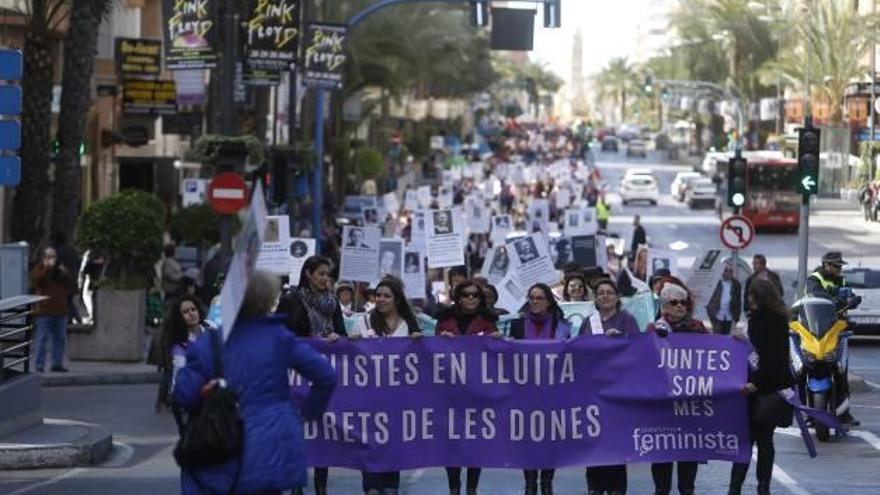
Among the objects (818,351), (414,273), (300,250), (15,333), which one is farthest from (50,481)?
(414,273)

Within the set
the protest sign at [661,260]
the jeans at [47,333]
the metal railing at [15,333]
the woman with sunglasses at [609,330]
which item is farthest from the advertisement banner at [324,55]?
the woman with sunglasses at [609,330]

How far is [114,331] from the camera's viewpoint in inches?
1083

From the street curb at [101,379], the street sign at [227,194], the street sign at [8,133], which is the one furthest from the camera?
the street sign at [227,194]

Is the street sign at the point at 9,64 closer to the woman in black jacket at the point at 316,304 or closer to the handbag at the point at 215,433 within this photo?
the woman in black jacket at the point at 316,304

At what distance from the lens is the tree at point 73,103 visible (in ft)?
104

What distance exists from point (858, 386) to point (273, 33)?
13285 millimetres

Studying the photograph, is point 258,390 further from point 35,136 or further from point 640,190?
point 640,190

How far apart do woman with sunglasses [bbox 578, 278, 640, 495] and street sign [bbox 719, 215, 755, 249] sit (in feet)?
54.1

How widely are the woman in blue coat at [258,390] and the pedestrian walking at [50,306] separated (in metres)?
15.6

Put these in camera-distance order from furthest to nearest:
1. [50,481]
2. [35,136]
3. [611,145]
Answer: [611,145], [35,136], [50,481]

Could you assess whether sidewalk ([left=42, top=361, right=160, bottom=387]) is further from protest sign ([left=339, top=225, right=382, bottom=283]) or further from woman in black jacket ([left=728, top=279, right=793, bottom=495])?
woman in black jacket ([left=728, top=279, right=793, bottom=495])

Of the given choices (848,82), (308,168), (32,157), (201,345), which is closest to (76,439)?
(201,345)

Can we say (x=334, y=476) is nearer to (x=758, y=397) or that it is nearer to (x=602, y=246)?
(x=758, y=397)

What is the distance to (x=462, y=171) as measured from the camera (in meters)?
92.1
